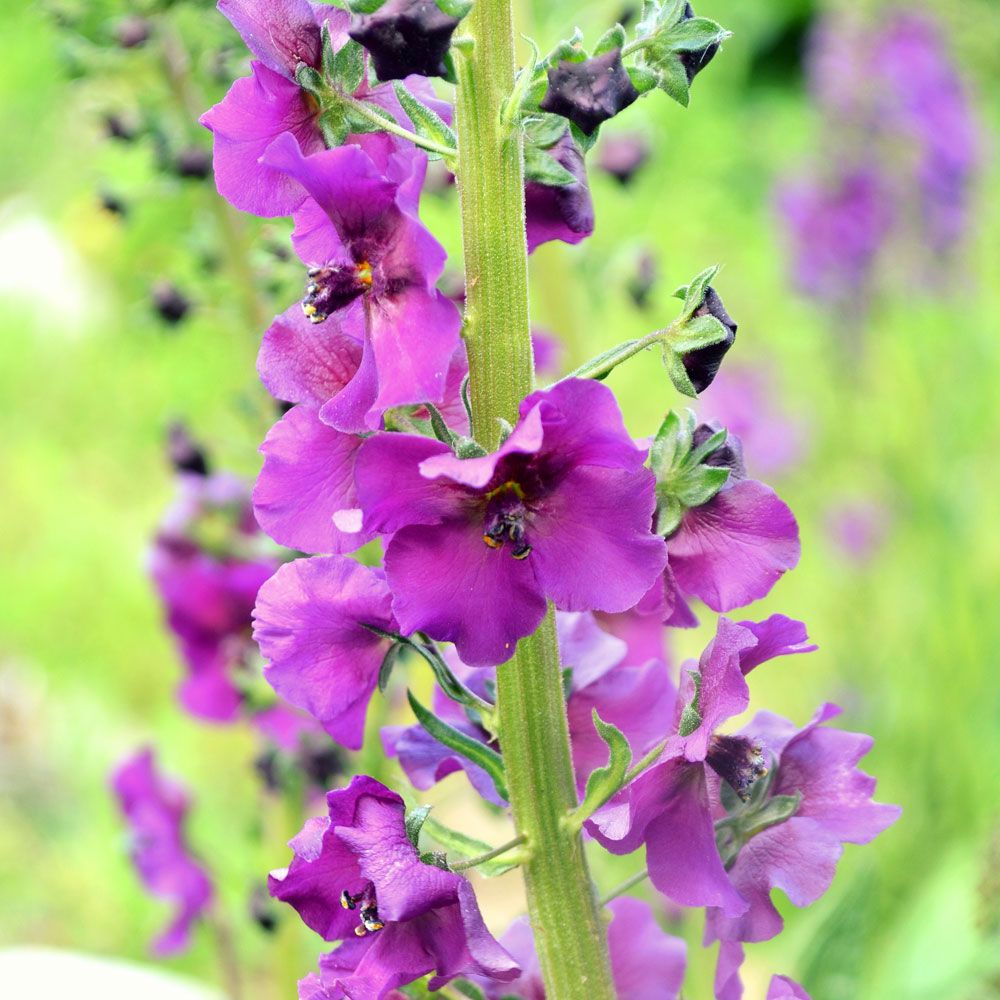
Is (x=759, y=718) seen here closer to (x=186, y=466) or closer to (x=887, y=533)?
(x=186, y=466)

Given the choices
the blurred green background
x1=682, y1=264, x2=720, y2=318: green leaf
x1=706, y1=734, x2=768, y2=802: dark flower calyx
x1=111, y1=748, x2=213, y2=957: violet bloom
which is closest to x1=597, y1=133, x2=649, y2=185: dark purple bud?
the blurred green background

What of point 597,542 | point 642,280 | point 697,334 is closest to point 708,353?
point 697,334

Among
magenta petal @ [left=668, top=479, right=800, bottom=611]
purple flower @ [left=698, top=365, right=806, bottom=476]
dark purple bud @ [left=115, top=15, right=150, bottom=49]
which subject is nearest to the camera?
magenta petal @ [left=668, top=479, right=800, bottom=611]

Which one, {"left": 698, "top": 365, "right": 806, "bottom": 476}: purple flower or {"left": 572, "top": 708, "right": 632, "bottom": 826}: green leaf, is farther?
{"left": 698, "top": 365, "right": 806, "bottom": 476}: purple flower

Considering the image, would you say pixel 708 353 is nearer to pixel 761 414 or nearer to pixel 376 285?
pixel 376 285

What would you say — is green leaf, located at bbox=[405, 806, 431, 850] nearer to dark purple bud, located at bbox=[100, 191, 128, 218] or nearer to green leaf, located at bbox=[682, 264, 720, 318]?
green leaf, located at bbox=[682, 264, 720, 318]

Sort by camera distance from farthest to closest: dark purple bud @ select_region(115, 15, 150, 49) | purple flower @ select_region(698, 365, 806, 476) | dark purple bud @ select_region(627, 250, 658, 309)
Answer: purple flower @ select_region(698, 365, 806, 476) < dark purple bud @ select_region(627, 250, 658, 309) < dark purple bud @ select_region(115, 15, 150, 49)

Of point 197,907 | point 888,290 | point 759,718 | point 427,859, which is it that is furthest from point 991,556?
point 427,859
